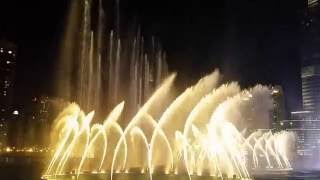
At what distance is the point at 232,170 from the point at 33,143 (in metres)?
94.5

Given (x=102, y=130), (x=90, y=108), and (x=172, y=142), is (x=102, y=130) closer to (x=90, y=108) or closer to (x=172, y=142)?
(x=90, y=108)

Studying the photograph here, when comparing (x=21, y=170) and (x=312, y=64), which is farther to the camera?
(x=312, y=64)

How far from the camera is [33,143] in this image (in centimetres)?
12988

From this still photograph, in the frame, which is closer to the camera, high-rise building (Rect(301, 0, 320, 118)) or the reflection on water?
the reflection on water

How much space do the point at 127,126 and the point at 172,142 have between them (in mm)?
8297

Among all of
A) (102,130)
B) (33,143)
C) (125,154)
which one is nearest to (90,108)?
(102,130)

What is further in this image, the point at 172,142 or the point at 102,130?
the point at 172,142

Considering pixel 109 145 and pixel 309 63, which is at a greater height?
pixel 309 63

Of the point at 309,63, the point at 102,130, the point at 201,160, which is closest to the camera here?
the point at 102,130

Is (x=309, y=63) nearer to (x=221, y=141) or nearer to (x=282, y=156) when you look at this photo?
(x=282, y=156)

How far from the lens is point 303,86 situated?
169875 millimetres

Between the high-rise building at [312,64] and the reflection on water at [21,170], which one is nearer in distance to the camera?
the reflection on water at [21,170]

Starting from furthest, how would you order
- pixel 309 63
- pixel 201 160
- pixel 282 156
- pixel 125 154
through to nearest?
1. pixel 309 63
2. pixel 282 156
3. pixel 201 160
4. pixel 125 154

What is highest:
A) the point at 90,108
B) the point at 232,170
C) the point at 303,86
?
the point at 303,86
